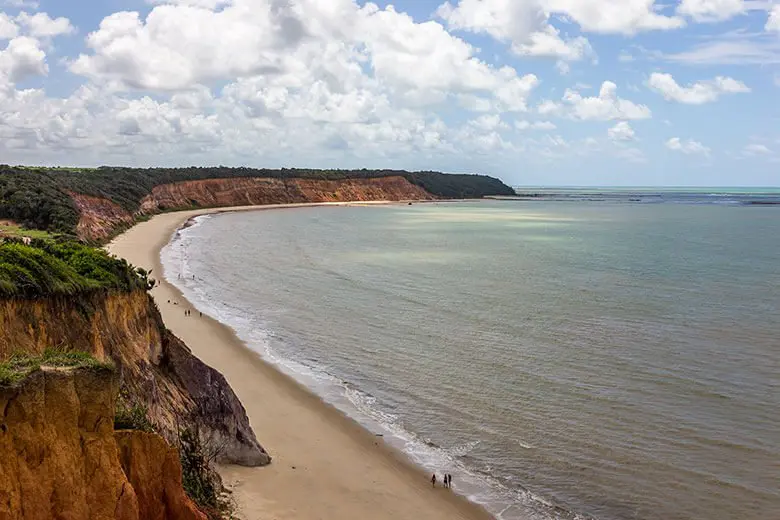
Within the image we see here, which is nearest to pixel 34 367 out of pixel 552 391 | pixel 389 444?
pixel 389 444

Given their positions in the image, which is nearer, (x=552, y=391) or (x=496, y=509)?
(x=496, y=509)

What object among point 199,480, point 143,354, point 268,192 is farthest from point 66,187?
point 268,192

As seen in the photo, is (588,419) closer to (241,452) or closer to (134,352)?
(241,452)

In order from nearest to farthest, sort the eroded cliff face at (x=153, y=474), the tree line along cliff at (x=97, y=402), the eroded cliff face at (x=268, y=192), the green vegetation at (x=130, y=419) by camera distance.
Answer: the tree line along cliff at (x=97, y=402), the eroded cliff face at (x=153, y=474), the green vegetation at (x=130, y=419), the eroded cliff face at (x=268, y=192)

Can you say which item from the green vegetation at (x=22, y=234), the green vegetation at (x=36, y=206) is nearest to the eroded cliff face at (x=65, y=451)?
the green vegetation at (x=22, y=234)

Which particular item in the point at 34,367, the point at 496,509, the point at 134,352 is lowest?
the point at 496,509

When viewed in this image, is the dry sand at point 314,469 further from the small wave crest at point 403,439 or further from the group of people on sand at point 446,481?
the small wave crest at point 403,439
